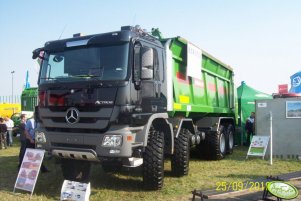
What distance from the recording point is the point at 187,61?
824 centimetres

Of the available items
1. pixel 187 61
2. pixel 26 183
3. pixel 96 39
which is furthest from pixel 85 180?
pixel 187 61

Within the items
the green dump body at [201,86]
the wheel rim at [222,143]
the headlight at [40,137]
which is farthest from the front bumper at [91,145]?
the wheel rim at [222,143]

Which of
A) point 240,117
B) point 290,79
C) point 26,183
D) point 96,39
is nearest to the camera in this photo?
point 96,39

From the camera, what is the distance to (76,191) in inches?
224

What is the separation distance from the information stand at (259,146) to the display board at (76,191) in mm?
6897

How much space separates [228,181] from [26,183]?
162 inches

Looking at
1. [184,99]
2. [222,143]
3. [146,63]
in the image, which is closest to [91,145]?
[146,63]

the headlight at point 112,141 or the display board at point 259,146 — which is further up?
the headlight at point 112,141

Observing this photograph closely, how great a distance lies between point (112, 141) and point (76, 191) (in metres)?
1.01

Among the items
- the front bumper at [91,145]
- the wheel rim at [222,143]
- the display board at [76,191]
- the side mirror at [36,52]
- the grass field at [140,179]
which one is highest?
the side mirror at [36,52]

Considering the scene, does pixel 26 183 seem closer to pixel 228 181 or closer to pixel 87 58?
pixel 87 58

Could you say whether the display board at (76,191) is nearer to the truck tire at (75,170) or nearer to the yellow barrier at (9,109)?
the truck tire at (75,170)

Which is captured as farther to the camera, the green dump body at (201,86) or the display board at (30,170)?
the green dump body at (201,86)

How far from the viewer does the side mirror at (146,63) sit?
580cm
